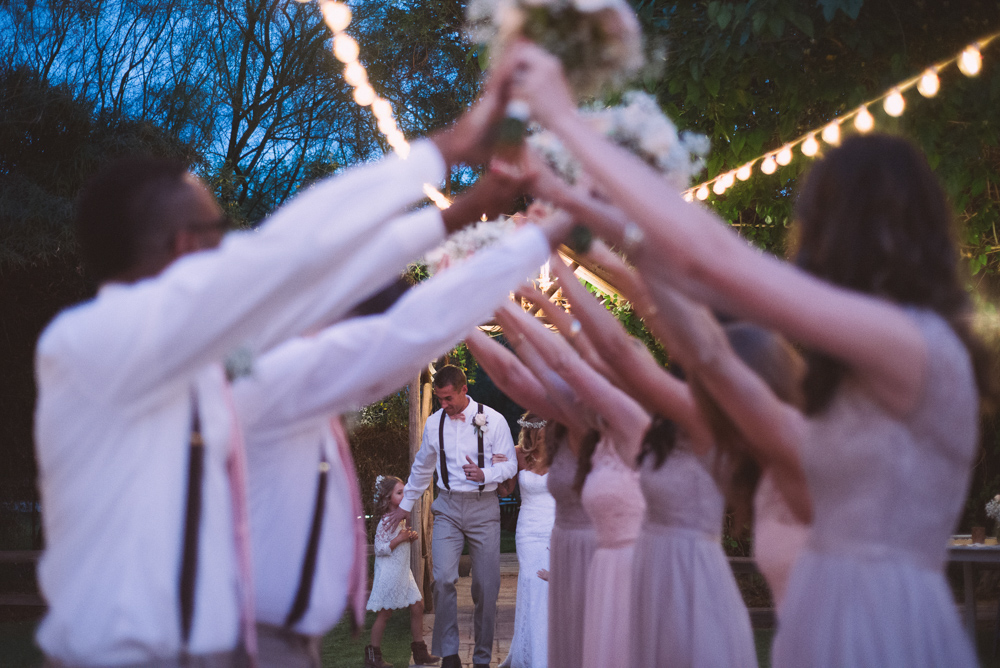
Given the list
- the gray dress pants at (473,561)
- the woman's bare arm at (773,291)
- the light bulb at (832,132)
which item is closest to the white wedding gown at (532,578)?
the gray dress pants at (473,561)

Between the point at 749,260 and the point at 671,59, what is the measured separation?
15.8 feet

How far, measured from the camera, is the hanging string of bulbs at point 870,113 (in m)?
4.73

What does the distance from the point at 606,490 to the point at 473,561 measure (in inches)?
168

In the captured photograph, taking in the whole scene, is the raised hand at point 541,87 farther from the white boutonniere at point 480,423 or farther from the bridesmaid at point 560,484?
the white boutonniere at point 480,423

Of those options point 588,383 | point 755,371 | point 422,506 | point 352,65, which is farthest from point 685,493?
point 422,506

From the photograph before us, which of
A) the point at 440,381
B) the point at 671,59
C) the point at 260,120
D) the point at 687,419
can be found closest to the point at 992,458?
the point at 440,381

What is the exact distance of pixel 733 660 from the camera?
3131mm

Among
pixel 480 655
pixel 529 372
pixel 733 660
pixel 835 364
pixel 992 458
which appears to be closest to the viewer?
pixel 835 364

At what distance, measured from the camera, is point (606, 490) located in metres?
4.11

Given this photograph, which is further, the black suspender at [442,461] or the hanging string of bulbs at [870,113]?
the black suspender at [442,461]

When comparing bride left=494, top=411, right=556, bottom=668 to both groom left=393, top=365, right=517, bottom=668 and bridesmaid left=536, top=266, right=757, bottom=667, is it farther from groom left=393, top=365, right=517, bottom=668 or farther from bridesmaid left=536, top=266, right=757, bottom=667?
bridesmaid left=536, top=266, right=757, bottom=667

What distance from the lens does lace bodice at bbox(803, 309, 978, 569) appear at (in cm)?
173

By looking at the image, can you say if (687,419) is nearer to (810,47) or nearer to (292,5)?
(810,47)

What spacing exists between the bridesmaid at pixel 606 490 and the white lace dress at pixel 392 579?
455 cm
